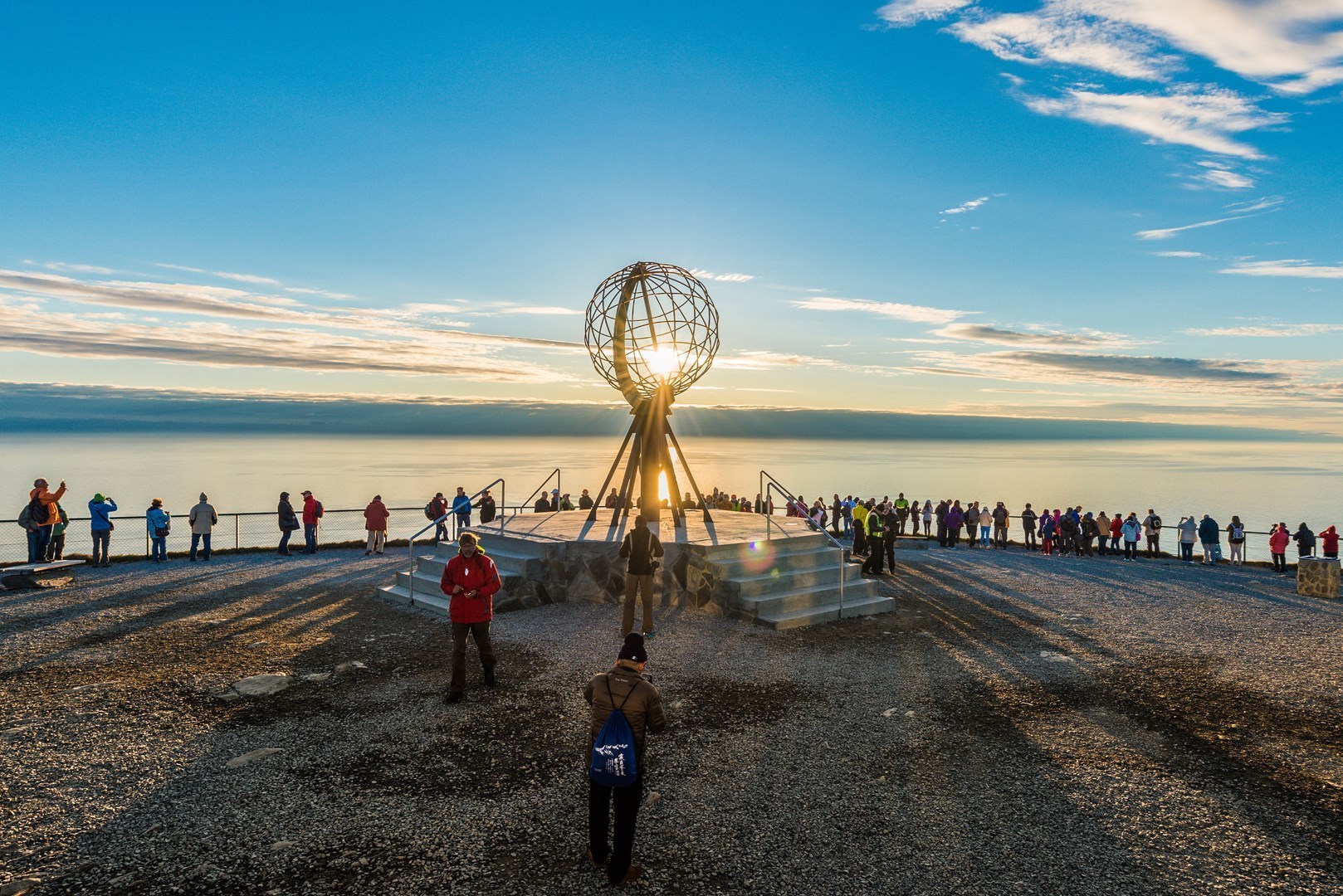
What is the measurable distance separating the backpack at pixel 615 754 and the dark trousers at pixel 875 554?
1296 centimetres

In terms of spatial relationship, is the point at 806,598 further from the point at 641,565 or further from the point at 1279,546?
the point at 1279,546

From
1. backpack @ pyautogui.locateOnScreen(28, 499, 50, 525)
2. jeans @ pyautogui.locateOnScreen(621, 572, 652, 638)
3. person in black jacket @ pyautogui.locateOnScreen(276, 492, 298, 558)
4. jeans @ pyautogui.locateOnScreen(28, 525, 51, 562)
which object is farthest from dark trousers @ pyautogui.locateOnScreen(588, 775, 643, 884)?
jeans @ pyautogui.locateOnScreen(28, 525, 51, 562)

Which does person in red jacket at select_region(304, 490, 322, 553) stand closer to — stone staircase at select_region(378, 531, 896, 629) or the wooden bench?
the wooden bench

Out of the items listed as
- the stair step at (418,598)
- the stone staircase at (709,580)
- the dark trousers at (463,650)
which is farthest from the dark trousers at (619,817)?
the stair step at (418,598)

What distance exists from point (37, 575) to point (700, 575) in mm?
13450

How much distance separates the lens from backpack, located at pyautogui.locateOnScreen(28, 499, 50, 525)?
16.2 metres

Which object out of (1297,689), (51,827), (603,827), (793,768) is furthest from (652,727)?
(1297,689)

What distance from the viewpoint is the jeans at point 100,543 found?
1675cm

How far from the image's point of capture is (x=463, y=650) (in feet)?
28.3

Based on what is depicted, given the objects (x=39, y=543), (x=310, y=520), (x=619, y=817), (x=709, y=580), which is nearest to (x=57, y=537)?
(x=39, y=543)

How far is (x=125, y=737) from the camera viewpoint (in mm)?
7492

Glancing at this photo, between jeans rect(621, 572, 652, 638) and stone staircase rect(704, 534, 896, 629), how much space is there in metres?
1.90

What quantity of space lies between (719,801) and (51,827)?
17.2ft

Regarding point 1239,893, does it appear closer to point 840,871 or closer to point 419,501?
point 840,871
